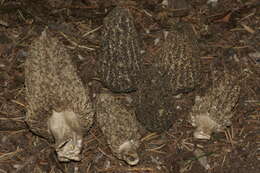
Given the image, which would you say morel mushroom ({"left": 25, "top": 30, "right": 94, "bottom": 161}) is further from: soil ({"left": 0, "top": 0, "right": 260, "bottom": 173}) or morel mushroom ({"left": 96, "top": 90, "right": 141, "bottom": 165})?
soil ({"left": 0, "top": 0, "right": 260, "bottom": 173})

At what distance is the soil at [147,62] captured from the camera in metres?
3.30

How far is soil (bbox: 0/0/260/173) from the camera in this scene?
3301 millimetres

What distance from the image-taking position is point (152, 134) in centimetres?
344

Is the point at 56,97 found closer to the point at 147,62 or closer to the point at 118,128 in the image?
the point at 118,128

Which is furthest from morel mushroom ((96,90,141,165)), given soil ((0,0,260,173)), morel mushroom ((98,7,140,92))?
morel mushroom ((98,7,140,92))

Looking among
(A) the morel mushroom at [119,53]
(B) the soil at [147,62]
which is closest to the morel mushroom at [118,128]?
(B) the soil at [147,62]

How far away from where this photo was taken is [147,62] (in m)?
3.80

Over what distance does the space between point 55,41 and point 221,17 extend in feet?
6.02

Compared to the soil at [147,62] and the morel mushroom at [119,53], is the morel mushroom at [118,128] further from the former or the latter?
the morel mushroom at [119,53]

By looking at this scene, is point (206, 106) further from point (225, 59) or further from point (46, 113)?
point (46, 113)

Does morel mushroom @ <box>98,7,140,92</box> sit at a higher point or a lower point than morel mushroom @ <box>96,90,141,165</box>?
higher

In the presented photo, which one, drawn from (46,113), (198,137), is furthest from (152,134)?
(46,113)

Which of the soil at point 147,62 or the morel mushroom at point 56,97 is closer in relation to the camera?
the morel mushroom at point 56,97

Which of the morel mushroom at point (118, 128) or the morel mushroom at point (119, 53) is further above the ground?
the morel mushroom at point (119, 53)
